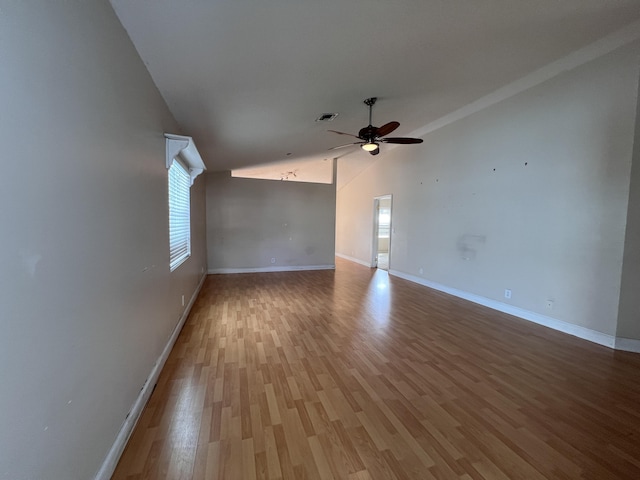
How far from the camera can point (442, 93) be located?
362 centimetres

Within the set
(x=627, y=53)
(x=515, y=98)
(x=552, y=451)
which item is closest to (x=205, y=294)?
(x=552, y=451)

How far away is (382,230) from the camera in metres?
10.9

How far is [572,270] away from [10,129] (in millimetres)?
4778

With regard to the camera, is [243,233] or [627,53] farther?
[243,233]

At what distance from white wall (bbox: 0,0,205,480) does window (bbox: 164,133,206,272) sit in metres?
0.72

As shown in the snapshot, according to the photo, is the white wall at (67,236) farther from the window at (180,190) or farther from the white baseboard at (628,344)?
the white baseboard at (628,344)

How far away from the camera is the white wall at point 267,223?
6.69m

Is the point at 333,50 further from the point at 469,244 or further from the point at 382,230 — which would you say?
the point at 382,230

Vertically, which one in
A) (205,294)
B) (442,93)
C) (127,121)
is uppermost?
(442,93)

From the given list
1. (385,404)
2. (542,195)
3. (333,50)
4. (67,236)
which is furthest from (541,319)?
(67,236)

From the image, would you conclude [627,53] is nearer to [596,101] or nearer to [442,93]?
[596,101]

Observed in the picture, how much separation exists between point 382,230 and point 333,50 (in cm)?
916

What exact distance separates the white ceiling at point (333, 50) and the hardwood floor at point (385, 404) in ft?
8.07

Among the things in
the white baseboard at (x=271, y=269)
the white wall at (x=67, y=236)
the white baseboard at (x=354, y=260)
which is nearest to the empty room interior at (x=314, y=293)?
the white wall at (x=67, y=236)
